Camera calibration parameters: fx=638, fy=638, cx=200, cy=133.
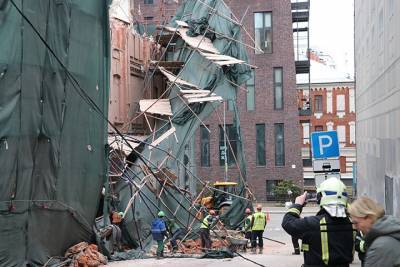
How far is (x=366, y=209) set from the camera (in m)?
4.11

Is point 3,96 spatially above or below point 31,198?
above

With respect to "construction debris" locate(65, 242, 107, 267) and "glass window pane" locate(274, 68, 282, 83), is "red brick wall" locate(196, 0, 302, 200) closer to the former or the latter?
"glass window pane" locate(274, 68, 282, 83)

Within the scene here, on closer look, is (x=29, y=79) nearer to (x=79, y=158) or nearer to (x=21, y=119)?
(x=21, y=119)

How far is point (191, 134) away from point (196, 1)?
6.50 metres

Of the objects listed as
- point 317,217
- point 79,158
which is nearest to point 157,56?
point 79,158

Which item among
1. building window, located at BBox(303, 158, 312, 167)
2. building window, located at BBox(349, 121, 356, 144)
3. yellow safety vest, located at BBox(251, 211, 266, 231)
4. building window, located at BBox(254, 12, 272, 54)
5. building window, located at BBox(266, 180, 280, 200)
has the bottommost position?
building window, located at BBox(266, 180, 280, 200)

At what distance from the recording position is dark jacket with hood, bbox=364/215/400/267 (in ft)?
12.4

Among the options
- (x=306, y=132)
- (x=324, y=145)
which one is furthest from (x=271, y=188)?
(x=324, y=145)

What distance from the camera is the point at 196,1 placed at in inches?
992

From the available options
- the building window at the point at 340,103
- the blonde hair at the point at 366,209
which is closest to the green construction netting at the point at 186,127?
the blonde hair at the point at 366,209

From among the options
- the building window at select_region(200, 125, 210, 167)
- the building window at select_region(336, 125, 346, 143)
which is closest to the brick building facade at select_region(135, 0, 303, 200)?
the building window at select_region(200, 125, 210, 167)

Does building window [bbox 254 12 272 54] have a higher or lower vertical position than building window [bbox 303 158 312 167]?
higher

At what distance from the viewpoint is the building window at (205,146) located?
49281 millimetres

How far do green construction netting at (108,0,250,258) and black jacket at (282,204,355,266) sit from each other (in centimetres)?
1279
